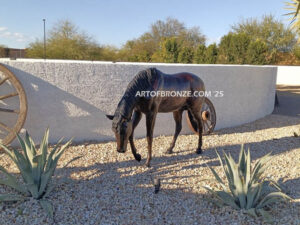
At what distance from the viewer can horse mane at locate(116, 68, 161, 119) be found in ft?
11.1

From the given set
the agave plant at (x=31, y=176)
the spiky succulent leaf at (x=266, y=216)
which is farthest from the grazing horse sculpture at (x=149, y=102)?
the spiky succulent leaf at (x=266, y=216)

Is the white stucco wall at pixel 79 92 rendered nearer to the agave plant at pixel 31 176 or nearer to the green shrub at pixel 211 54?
the agave plant at pixel 31 176

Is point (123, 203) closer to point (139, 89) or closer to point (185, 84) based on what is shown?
point (139, 89)

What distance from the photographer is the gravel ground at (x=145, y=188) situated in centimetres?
273

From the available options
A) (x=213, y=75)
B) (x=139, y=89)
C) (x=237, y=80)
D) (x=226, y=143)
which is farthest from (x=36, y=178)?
(x=237, y=80)

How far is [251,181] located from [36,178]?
271cm

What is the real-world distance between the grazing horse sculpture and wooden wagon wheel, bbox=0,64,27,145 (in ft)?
7.11

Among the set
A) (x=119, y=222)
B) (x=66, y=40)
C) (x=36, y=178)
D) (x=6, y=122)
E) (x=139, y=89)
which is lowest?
(x=119, y=222)

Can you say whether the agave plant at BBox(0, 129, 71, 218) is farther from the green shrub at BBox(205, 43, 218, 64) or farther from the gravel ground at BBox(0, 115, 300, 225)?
the green shrub at BBox(205, 43, 218, 64)

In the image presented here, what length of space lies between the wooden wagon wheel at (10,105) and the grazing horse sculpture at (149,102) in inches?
85.3

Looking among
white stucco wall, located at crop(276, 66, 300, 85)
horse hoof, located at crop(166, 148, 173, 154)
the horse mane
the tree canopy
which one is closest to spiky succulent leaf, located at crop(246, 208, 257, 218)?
the horse mane

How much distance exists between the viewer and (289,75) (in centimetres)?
2177

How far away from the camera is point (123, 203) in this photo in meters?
3.03

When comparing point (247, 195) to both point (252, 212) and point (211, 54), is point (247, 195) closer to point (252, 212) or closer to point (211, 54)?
point (252, 212)
